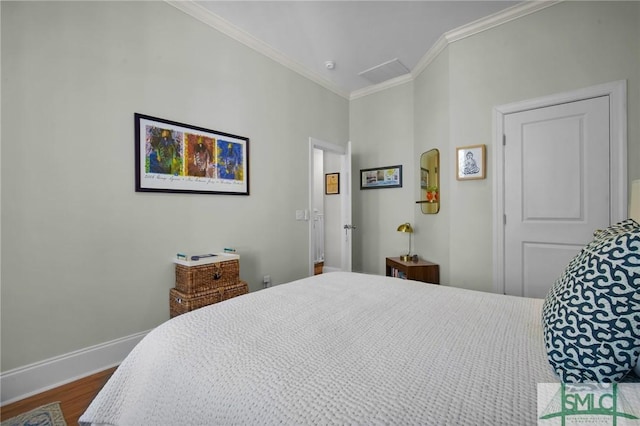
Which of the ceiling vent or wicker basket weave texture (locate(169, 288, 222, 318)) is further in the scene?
the ceiling vent

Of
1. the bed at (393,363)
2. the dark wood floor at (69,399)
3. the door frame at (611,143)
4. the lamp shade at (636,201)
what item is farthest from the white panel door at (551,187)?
the dark wood floor at (69,399)

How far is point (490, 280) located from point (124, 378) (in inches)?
113

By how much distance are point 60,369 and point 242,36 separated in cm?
308

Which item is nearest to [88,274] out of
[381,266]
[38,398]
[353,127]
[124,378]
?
[38,398]

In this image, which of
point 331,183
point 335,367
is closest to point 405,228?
point 331,183

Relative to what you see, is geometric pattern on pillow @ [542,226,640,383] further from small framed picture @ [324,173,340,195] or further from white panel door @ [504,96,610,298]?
small framed picture @ [324,173,340,195]

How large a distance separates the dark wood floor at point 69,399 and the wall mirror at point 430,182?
3.29 metres

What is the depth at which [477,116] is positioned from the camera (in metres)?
2.73

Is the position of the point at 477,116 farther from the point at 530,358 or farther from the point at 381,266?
the point at 530,358

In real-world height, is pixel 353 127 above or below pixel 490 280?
above

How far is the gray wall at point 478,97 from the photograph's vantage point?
2129 millimetres

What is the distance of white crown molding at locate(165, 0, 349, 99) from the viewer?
2.36m

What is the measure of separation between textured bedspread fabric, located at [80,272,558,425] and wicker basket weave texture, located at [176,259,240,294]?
103 centimetres

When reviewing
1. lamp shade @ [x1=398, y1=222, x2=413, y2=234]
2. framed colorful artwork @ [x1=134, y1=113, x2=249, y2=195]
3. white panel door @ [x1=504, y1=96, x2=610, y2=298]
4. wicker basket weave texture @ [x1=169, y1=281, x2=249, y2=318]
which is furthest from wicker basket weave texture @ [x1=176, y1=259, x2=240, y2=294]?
white panel door @ [x1=504, y1=96, x2=610, y2=298]
